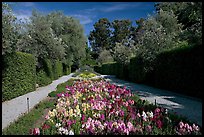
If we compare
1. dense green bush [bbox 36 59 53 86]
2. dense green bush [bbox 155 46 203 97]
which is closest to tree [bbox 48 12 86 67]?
dense green bush [bbox 36 59 53 86]

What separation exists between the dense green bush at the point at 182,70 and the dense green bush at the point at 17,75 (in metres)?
8.41

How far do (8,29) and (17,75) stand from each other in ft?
11.9

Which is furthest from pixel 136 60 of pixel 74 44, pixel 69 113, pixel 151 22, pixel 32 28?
pixel 69 113

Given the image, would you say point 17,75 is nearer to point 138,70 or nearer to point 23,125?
point 23,125

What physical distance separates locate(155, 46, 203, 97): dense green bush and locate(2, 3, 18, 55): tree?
27.0 ft

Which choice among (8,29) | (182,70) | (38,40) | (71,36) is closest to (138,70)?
(38,40)

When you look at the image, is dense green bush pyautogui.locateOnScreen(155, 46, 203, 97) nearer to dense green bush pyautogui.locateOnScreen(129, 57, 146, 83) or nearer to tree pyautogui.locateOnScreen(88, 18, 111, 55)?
dense green bush pyautogui.locateOnScreen(129, 57, 146, 83)

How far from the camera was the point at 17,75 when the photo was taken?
13156 millimetres

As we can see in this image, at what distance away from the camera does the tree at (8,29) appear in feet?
32.5

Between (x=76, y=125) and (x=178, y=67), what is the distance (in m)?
10.5

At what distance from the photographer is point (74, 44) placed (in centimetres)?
3759

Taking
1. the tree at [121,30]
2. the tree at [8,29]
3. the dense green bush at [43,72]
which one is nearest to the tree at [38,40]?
the dense green bush at [43,72]

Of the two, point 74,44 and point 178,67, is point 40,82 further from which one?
point 74,44

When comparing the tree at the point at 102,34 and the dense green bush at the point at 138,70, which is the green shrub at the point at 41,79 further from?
the tree at the point at 102,34
